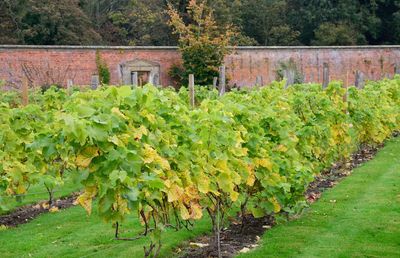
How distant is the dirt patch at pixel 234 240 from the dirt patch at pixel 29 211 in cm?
298

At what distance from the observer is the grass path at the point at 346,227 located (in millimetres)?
7410

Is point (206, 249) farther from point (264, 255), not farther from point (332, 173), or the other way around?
point (332, 173)

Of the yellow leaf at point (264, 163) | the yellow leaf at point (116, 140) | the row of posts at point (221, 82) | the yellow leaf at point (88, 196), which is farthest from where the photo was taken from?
the row of posts at point (221, 82)

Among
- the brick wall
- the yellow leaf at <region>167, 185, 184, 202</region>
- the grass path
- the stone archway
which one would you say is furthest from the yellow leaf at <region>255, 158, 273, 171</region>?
the stone archway

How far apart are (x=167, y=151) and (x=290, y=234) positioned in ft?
9.69

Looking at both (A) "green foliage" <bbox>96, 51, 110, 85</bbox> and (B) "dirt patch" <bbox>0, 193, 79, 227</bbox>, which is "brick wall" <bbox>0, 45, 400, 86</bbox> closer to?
(A) "green foliage" <bbox>96, 51, 110, 85</bbox>

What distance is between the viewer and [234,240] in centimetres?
802

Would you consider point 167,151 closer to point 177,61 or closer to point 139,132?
point 139,132

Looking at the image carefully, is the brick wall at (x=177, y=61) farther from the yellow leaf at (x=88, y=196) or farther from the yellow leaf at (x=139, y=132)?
the yellow leaf at (x=88, y=196)

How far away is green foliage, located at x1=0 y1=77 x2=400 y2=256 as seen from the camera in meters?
4.91

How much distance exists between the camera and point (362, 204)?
9852mm

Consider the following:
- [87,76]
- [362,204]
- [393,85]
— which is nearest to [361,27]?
[87,76]

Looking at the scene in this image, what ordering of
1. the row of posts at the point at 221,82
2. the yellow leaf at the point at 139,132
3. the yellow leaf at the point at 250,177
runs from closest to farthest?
1. the yellow leaf at the point at 139,132
2. the yellow leaf at the point at 250,177
3. the row of posts at the point at 221,82

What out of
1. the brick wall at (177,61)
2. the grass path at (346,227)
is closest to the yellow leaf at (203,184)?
the grass path at (346,227)
